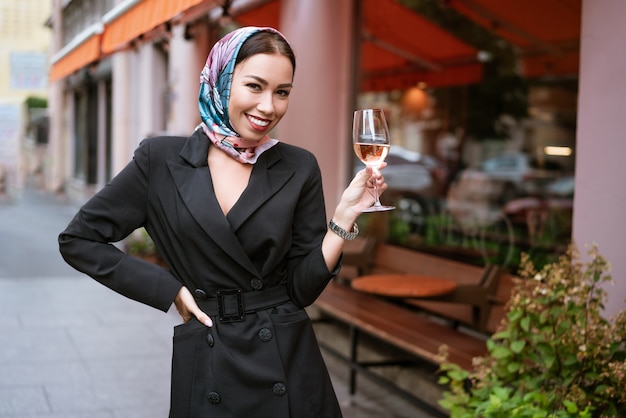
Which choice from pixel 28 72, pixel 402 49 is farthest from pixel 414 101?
pixel 28 72

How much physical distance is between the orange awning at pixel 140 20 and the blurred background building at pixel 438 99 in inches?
1.1

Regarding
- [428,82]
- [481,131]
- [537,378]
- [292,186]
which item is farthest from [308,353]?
[481,131]

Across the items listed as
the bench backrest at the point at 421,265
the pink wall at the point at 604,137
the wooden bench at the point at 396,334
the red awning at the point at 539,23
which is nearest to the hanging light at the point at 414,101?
the red awning at the point at 539,23

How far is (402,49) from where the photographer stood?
1157cm

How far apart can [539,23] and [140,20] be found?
588 cm

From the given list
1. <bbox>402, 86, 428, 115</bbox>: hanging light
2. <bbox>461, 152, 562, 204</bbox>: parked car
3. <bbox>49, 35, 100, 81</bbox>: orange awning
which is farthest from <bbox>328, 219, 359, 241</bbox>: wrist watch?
<bbox>402, 86, 428, 115</bbox>: hanging light

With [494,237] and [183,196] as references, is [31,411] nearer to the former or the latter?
[183,196]

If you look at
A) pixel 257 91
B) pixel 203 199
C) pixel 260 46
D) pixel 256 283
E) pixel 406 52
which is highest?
pixel 406 52

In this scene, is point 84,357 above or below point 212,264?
below

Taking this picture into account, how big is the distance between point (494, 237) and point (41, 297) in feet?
15.5

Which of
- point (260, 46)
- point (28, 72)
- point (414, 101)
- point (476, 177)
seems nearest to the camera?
point (260, 46)

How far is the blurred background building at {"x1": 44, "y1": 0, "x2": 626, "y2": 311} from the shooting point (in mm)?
4117

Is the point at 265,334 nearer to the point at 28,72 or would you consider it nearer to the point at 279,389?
the point at 279,389

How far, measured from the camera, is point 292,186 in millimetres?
2357
